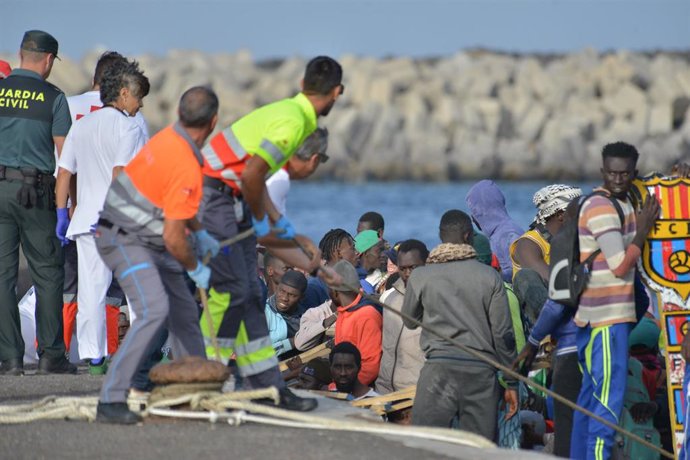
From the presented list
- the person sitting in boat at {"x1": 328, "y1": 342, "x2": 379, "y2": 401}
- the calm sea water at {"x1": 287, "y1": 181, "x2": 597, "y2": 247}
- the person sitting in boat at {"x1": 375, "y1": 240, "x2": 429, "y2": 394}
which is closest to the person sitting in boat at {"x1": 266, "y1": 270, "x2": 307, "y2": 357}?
the person sitting in boat at {"x1": 328, "y1": 342, "x2": 379, "y2": 401}

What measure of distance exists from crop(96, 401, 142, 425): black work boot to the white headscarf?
14.2ft

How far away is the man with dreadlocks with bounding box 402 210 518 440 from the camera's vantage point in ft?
30.6

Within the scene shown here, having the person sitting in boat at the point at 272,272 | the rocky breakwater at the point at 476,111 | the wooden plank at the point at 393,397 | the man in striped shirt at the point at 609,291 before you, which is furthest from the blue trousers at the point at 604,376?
the rocky breakwater at the point at 476,111

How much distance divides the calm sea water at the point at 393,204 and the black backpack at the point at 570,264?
26.2m

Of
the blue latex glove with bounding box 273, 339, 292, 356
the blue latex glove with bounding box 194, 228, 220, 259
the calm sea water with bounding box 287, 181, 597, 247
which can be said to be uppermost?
the calm sea water with bounding box 287, 181, 597, 247

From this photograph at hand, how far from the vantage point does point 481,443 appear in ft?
25.3

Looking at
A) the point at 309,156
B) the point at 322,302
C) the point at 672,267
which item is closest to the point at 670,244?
the point at 672,267

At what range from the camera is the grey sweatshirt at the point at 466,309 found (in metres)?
9.30

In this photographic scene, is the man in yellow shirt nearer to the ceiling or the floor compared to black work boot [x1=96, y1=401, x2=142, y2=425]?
nearer to the ceiling

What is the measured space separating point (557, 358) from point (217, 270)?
253cm

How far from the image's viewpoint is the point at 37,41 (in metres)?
10.3

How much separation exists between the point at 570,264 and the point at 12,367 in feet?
12.9

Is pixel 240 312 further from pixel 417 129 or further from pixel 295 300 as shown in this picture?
pixel 417 129

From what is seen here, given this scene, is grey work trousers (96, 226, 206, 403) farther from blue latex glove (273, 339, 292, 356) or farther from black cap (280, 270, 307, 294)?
black cap (280, 270, 307, 294)
